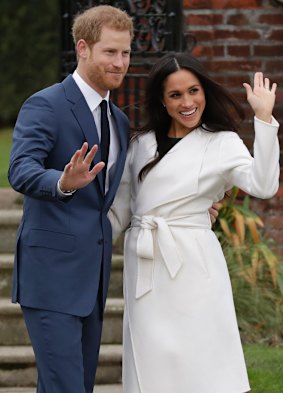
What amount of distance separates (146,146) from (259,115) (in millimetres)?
553

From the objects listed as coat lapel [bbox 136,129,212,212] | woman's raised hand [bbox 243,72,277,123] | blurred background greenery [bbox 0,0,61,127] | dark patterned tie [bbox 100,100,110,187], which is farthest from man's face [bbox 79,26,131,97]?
blurred background greenery [bbox 0,0,61,127]

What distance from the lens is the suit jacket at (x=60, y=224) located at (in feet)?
16.7

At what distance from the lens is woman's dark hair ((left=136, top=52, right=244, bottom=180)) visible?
530cm

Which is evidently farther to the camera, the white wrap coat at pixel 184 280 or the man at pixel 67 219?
the white wrap coat at pixel 184 280

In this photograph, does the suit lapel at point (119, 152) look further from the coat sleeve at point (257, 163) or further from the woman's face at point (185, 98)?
the coat sleeve at point (257, 163)

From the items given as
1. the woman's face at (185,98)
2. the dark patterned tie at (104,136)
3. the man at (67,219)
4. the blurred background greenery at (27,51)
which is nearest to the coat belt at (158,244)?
the man at (67,219)

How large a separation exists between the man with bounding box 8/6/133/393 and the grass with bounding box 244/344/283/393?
1787mm

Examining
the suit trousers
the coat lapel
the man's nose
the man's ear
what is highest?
the man's ear

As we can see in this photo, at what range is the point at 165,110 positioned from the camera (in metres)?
5.46

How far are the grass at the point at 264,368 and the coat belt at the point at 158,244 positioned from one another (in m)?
1.65

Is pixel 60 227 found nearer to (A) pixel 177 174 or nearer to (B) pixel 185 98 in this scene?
(A) pixel 177 174

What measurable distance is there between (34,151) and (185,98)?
0.70 m

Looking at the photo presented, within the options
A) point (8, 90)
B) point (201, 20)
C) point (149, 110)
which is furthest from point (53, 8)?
point (149, 110)

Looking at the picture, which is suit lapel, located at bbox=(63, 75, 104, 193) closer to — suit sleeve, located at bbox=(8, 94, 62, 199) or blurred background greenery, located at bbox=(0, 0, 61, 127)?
suit sleeve, located at bbox=(8, 94, 62, 199)
